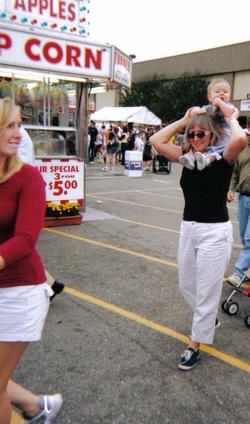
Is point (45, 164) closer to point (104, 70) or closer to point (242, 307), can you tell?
point (104, 70)

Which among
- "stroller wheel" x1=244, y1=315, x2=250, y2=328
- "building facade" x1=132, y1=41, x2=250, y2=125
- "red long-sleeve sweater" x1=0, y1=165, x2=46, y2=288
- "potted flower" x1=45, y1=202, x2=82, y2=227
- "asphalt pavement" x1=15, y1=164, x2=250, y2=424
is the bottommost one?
"asphalt pavement" x1=15, y1=164, x2=250, y2=424

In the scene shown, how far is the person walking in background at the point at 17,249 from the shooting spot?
71.6 inches

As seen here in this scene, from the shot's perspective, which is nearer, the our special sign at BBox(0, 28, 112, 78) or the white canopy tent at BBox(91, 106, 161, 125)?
the our special sign at BBox(0, 28, 112, 78)

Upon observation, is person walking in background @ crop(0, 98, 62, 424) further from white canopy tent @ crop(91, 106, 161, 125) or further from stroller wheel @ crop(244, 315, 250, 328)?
white canopy tent @ crop(91, 106, 161, 125)

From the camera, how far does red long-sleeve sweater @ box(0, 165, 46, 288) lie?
1.78 metres

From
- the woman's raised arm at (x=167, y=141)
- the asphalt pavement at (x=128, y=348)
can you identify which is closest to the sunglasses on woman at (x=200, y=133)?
the woman's raised arm at (x=167, y=141)

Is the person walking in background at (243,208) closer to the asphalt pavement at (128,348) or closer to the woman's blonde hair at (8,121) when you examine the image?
the asphalt pavement at (128,348)

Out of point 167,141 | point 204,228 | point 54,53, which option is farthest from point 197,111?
point 54,53

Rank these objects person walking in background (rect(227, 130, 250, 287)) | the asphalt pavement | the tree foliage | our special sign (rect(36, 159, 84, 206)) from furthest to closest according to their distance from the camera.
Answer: the tree foliage < our special sign (rect(36, 159, 84, 206)) < person walking in background (rect(227, 130, 250, 287)) < the asphalt pavement

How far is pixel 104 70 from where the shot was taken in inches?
304

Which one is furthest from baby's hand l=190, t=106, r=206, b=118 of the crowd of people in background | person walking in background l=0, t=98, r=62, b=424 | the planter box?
the crowd of people in background

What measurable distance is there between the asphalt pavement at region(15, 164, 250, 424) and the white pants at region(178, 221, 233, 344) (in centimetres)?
37

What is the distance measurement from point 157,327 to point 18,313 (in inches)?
83.6

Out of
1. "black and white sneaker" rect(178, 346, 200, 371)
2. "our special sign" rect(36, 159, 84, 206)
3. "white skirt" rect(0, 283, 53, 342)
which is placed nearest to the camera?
"white skirt" rect(0, 283, 53, 342)
